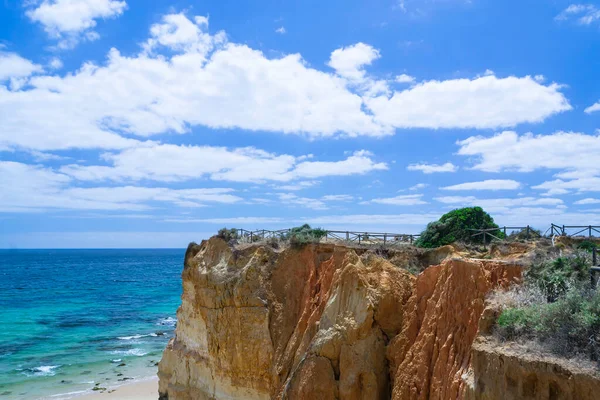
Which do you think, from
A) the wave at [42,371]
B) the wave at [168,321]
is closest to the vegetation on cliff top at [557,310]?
the wave at [42,371]

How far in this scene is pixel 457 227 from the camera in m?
25.4

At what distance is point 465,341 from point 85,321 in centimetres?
5614

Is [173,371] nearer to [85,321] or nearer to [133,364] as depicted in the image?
[133,364]

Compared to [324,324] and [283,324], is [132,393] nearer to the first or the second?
[283,324]

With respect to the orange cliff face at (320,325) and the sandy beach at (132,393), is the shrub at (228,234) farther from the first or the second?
the sandy beach at (132,393)

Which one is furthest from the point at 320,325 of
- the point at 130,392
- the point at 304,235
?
the point at 130,392

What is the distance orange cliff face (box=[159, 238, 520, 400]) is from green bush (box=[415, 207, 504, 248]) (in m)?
6.95

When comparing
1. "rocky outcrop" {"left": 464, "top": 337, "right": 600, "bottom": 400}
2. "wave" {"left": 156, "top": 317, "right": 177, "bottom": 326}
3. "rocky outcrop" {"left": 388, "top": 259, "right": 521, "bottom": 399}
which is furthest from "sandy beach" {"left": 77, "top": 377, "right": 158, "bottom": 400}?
"rocky outcrop" {"left": 464, "top": 337, "right": 600, "bottom": 400}

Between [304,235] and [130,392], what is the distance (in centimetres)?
1885

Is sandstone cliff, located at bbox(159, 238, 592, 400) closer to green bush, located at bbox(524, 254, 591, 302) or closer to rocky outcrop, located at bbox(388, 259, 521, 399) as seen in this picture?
rocky outcrop, located at bbox(388, 259, 521, 399)

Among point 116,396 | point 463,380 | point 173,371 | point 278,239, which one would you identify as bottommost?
point 116,396

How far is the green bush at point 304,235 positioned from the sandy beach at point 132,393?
615 inches

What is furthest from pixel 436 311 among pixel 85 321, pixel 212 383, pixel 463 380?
pixel 85 321

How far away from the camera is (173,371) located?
25.2 meters
